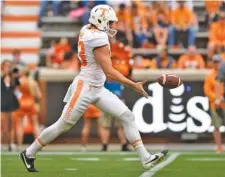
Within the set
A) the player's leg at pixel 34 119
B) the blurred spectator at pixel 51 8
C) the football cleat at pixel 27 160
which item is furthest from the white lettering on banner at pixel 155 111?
the football cleat at pixel 27 160

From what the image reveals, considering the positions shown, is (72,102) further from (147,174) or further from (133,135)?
(147,174)

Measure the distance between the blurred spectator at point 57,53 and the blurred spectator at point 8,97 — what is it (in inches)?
122

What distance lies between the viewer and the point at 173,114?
713 inches

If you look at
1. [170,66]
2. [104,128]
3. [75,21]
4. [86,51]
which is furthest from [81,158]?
[75,21]

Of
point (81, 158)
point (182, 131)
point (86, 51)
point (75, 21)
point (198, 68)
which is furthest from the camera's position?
point (75, 21)

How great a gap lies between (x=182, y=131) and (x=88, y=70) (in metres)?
7.37

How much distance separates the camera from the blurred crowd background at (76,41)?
17641 mm

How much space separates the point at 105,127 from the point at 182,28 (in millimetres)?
5360

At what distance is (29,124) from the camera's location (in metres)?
18.7

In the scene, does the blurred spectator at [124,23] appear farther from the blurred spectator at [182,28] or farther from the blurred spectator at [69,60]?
the blurred spectator at [69,60]

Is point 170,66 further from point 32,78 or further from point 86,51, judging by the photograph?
point 86,51

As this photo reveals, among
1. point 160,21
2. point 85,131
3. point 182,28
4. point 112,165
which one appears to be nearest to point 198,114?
point 85,131

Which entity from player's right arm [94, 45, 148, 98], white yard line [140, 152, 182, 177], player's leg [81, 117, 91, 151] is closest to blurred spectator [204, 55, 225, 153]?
white yard line [140, 152, 182, 177]

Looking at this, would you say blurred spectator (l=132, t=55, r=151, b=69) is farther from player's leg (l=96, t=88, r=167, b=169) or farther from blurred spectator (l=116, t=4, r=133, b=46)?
player's leg (l=96, t=88, r=167, b=169)
